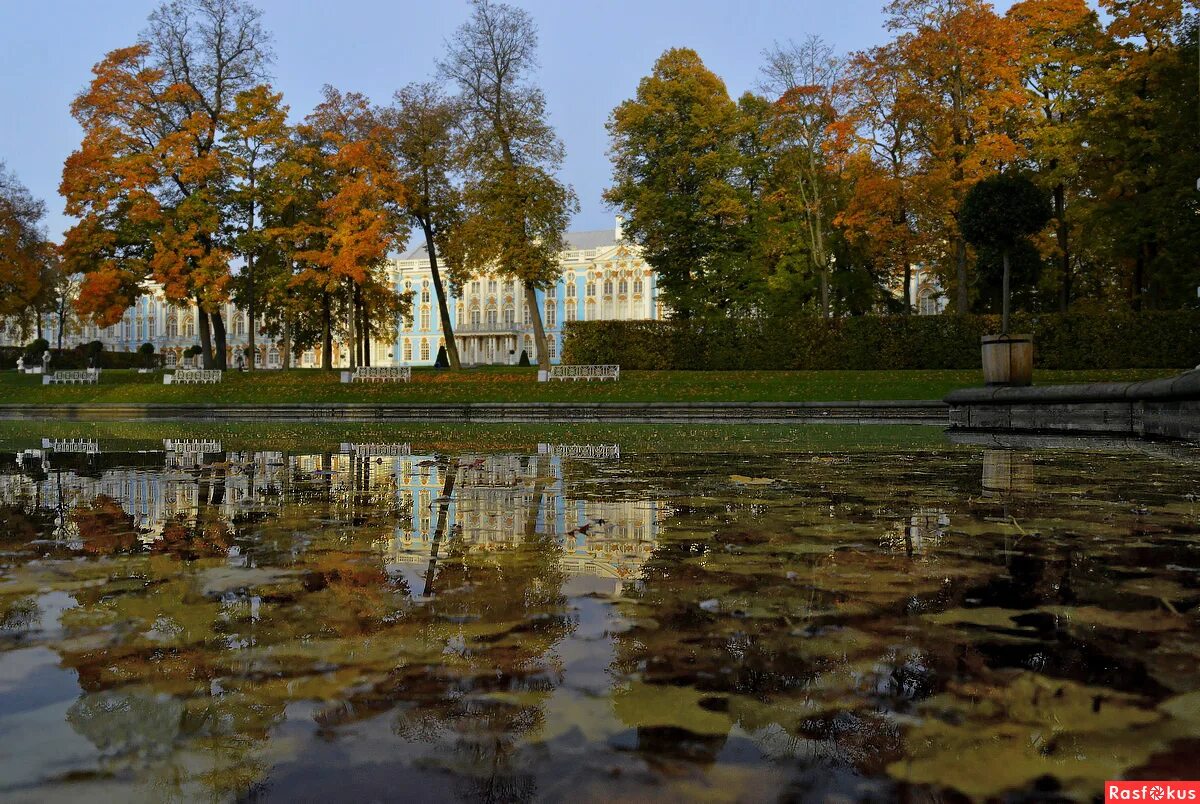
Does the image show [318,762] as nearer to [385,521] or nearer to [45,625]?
[45,625]

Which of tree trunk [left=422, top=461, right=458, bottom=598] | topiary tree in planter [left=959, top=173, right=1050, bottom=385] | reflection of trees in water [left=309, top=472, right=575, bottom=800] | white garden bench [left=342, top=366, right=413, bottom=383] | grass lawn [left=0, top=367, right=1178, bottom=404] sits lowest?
reflection of trees in water [left=309, top=472, right=575, bottom=800]

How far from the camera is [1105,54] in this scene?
31.1 meters

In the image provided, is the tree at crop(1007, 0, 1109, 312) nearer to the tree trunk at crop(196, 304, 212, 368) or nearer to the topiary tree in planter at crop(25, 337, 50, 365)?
the tree trunk at crop(196, 304, 212, 368)

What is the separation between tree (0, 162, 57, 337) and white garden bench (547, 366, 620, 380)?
88.9ft

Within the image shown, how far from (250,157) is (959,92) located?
2655cm

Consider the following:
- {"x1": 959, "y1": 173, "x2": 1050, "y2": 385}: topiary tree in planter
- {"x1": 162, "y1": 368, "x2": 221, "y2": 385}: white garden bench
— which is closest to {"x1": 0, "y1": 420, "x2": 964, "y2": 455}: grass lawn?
{"x1": 959, "y1": 173, "x2": 1050, "y2": 385}: topiary tree in planter

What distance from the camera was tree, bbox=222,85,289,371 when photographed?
119 ft

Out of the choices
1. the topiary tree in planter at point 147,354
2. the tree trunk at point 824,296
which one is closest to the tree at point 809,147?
the tree trunk at point 824,296

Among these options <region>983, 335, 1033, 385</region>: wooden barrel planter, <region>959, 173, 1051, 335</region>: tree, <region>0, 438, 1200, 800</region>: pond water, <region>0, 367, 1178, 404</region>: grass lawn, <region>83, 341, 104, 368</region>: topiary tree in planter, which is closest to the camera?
<region>0, 438, 1200, 800</region>: pond water

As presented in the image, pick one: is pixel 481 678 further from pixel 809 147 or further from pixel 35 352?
pixel 35 352

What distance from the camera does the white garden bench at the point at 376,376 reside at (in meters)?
34.2

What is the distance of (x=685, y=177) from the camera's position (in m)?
39.8

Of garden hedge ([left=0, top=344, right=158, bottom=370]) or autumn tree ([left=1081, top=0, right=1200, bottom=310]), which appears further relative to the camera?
garden hedge ([left=0, top=344, right=158, bottom=370])

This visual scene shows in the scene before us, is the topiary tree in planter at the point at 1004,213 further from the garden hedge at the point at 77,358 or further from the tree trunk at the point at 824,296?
the garden hedge at the point at 77,358
